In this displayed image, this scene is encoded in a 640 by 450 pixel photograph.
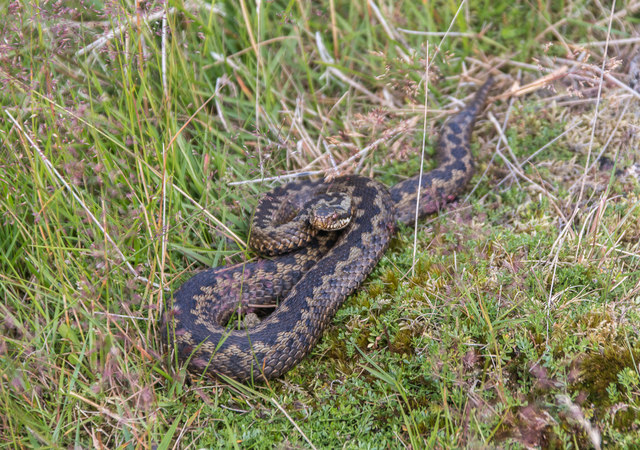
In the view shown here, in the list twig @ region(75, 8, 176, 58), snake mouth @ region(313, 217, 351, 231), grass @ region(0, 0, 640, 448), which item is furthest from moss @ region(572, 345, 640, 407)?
twig @ region(75, 8, 176, 58)

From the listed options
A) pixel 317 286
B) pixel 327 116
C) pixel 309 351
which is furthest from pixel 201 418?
pixel 327 116

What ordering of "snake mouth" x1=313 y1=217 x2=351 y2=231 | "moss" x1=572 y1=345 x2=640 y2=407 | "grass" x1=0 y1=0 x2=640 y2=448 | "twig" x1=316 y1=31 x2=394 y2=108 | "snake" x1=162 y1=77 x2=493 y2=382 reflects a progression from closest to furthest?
"moss" x1=572 y1=345 x2=640 y2=407 → "grass" x1=0 y1=0 x2=640 y2=448 → "snake" x1=162 y1=77 x2=493 y2=382 → "snake mouth" x1=313 y1=217 x2=351 y2=231 → "twig" x1=316 y1=31 x2=394 y2=108

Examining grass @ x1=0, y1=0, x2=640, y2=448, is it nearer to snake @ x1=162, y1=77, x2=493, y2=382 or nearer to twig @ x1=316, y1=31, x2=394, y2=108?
twig @ x1=316, y1=31, x2=394, y2=108

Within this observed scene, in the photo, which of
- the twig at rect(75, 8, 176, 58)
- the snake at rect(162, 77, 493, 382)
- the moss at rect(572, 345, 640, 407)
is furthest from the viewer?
the twig at rect(75, 8, 176, 58)

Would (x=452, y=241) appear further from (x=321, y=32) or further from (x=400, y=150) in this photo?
(x=321, y=32)

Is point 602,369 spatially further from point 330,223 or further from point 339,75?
point 339,75

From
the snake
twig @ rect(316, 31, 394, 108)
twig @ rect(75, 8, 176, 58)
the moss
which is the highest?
twig @ rect(75, 8, 176, 58)

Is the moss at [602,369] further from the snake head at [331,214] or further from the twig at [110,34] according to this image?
the twig at [110,34]
